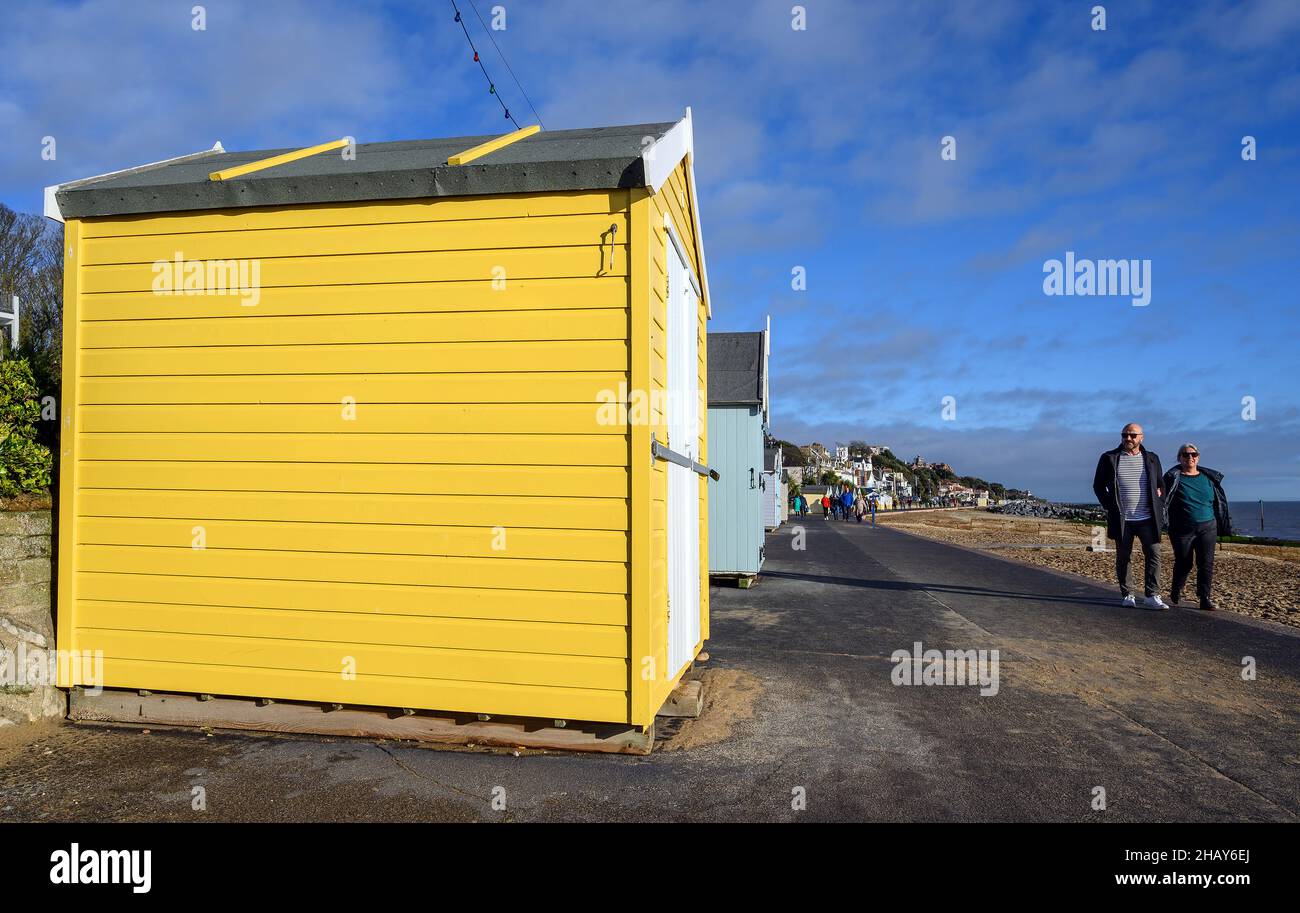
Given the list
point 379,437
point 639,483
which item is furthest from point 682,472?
point 379,437

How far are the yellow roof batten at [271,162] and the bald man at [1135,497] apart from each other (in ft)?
30.4

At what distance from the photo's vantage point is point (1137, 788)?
13.2 feet

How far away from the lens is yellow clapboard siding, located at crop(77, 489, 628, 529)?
4656 mm

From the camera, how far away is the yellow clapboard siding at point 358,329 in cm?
471

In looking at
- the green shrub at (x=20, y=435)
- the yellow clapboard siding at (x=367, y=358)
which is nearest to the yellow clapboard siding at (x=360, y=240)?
the yellow clapboard siding at (x=367, y=358)

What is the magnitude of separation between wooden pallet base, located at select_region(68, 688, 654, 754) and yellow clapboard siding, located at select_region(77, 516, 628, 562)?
0.97 m

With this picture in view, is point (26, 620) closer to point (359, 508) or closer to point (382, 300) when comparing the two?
point (359, 508)

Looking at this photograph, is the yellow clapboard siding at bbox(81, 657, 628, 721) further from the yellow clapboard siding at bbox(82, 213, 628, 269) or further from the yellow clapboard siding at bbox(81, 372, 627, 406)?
the yellow clapboard siding at bbox(82, 213, 628, 269)

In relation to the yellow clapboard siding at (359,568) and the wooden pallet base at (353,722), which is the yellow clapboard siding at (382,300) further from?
the wooden pallet base at (353,722)

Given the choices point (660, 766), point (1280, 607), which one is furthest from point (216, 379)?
point (1280, 607)

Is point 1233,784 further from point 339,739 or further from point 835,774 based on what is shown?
point 339,739

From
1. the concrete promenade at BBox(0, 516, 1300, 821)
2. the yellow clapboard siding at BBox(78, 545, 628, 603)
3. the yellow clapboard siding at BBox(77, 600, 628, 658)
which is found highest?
the yellow clapboard siding at BBox(78, 545, 628, 603)

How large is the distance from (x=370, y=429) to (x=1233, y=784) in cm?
504

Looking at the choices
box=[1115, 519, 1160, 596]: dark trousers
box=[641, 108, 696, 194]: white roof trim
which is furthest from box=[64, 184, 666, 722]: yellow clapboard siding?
box=[1115, 519, 1160, 596]: dark trousers
